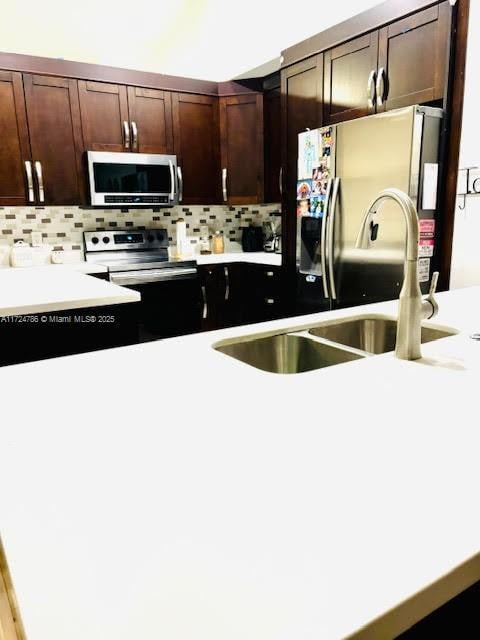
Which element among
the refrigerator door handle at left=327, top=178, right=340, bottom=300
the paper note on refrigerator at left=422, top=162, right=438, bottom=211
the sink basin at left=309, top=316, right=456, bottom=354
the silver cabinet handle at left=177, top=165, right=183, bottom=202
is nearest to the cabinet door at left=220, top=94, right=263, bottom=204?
the silver cabinet handle at left=177, top=165, right=183, bottom=202

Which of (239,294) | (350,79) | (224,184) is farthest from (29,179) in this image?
(350,79)

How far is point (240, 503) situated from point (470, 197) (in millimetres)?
2346

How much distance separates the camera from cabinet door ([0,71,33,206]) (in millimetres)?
3152

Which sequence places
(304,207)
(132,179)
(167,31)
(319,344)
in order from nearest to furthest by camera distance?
(319,344)
(304,207)
(132,179)
(167,31)

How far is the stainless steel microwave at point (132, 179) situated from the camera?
3.46 meters

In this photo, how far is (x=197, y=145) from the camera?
152 inches

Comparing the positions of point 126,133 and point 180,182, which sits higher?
point 126,133

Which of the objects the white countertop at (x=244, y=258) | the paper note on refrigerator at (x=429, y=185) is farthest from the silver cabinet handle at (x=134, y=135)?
the paper note on refrigerator at (x=429, y=185)

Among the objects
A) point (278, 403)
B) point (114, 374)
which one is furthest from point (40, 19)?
point (278, 403)

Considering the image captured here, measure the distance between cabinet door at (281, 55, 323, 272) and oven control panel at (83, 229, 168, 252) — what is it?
1124 millimetres

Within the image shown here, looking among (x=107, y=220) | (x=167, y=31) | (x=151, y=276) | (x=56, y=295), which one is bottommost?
(x=151, y=276)

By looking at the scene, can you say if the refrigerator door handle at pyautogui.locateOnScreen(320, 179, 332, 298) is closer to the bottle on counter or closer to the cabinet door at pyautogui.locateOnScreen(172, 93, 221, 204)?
the cabinet door at pyautogui.locateOnScreen(172, 93, 221, 204)

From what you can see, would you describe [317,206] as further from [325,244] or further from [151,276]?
[151,276]

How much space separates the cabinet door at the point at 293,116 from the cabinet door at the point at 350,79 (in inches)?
3.4
